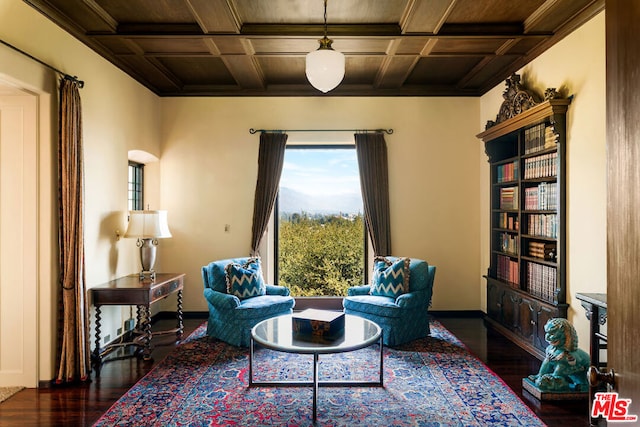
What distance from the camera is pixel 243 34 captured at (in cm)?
405

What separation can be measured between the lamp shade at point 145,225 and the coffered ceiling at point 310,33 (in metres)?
1.52

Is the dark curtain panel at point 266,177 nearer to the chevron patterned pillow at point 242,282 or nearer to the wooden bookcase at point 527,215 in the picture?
the chevron patterned pillow at point 242,282

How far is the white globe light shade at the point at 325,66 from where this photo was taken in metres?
3.18

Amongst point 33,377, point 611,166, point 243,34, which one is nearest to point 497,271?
point 243,34

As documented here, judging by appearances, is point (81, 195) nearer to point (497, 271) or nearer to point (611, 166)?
point (611, 166)

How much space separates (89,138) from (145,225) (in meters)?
1.09

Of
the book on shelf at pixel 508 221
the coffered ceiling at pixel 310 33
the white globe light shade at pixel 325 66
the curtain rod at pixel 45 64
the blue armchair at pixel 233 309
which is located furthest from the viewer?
the book on shelf at pixel 508 221

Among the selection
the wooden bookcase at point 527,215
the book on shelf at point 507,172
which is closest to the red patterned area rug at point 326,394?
the wooden bookcase at point 527,215

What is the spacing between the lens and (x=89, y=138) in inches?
162

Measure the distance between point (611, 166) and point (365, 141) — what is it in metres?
4.91

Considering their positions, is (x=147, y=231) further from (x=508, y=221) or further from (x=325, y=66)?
(x=508, y=221)

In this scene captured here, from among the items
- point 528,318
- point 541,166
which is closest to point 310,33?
point 541,166

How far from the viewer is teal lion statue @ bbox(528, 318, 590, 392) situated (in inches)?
127

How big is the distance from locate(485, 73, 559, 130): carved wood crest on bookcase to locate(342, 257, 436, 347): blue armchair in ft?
6.70
